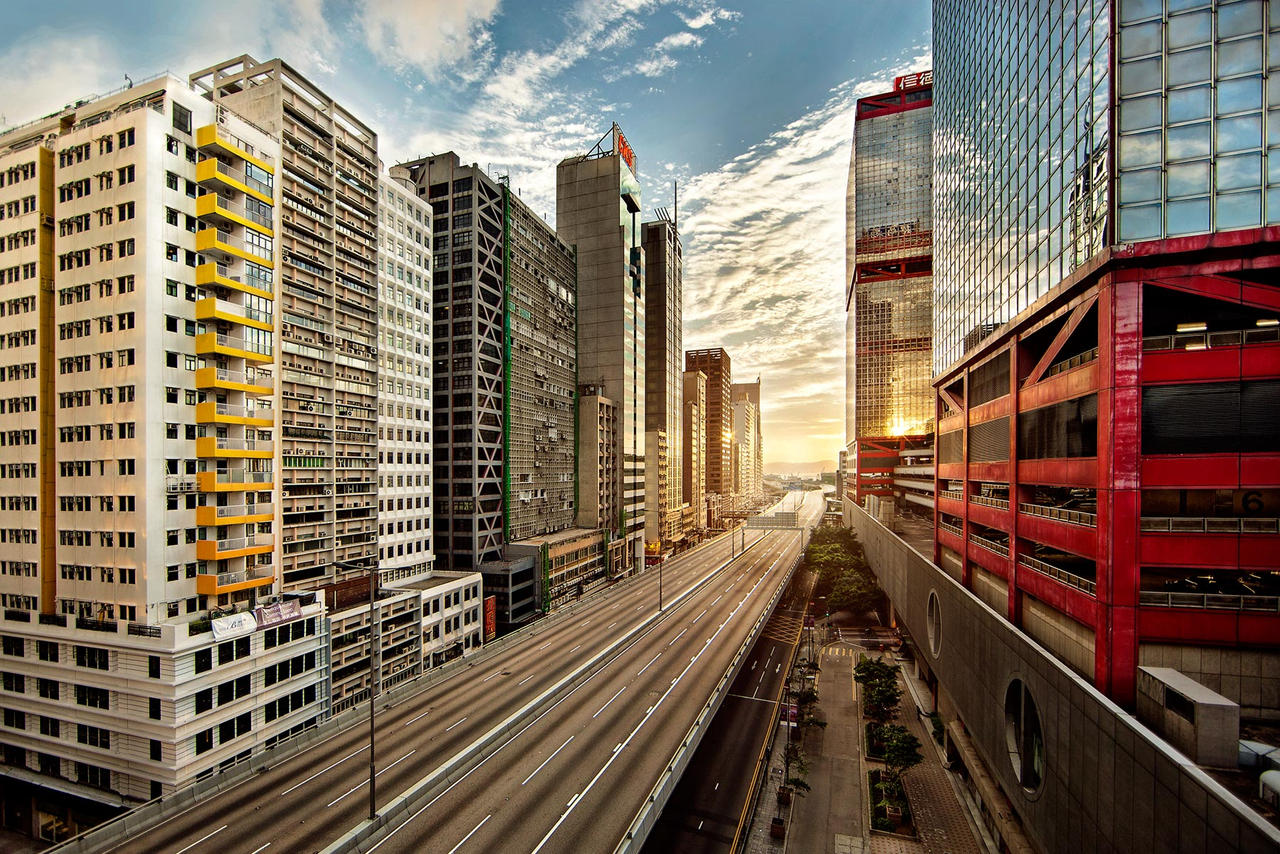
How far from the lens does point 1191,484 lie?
21344 millimetres

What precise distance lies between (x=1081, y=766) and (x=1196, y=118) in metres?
26.2

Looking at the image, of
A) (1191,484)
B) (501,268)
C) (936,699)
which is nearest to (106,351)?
(501,268)

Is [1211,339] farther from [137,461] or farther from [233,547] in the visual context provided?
[137,461]

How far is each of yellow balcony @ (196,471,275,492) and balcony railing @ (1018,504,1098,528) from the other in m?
53.4

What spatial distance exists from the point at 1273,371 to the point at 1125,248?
6731mm

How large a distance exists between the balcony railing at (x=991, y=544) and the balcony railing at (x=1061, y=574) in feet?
11.6

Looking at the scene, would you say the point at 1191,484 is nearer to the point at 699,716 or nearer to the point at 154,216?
the point at 699,716

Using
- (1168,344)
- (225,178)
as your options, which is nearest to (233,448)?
(225,178)

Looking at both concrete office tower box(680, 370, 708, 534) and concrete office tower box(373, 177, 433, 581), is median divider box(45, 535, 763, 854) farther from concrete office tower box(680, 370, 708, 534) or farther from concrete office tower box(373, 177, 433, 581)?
concrete office tower box(680, 370, 708, 534)

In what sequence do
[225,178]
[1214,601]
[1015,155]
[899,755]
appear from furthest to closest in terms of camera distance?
1. [899,755]
2. [225,178]
3. [1015,155]
4. [1214,601]

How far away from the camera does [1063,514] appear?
88.4ft

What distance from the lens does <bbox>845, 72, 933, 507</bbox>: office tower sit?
452ft

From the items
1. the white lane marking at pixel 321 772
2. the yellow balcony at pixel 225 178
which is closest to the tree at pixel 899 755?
the white lane marking at pixel 321 772

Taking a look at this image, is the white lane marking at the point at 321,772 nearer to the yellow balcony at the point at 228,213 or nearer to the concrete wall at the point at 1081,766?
the concrete wall at the point at 1081,766
